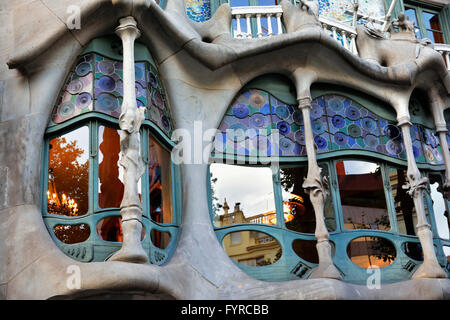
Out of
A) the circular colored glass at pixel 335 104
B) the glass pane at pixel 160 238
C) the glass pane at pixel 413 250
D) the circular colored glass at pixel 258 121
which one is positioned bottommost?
the glass pane at pixel 413 250

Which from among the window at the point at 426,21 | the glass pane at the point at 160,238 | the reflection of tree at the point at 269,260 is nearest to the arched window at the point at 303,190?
the reflection of tree at the point at 269,260

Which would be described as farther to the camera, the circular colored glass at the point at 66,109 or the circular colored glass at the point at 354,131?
the circular colored glass at the point at 354,131

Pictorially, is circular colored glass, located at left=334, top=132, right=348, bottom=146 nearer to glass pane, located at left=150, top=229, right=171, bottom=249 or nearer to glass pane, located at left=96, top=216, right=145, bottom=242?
glass pane, located at left=150, top=229, right=171, bottom=249

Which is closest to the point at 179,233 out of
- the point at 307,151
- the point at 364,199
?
the point at 307,151

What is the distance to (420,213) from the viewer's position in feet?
38.0

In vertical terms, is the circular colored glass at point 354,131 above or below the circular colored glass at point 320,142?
above

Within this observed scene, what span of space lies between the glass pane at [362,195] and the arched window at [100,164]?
281 centimetres

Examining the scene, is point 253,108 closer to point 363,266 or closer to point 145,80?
point 145,80

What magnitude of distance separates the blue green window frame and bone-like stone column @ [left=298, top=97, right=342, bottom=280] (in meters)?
2.04

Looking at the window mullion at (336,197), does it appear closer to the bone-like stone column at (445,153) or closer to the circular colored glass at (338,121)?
the circular colored glass at (338,121)

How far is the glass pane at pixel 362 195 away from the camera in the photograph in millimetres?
11727

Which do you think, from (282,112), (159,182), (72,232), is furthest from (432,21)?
Result: (72,232)

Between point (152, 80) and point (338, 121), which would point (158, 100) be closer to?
point (152, 80)

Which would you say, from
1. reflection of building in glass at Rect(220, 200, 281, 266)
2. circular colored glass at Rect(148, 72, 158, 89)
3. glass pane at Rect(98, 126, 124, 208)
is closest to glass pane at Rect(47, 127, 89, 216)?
glass pane at Rect(98, 126, 124, 208)
